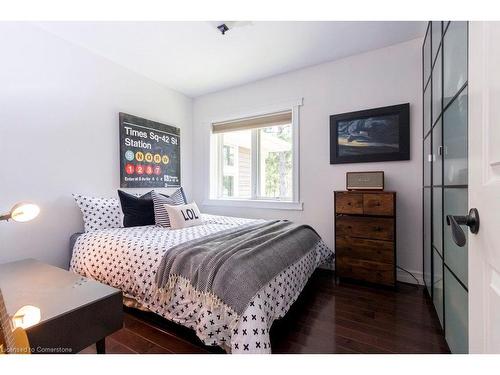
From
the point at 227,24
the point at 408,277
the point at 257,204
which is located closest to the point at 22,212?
the point at 227,24

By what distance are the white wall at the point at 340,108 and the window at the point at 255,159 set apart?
0.63 feet

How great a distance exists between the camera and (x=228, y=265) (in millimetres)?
1390

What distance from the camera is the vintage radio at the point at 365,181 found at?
7.79 feet

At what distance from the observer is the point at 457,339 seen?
125cm

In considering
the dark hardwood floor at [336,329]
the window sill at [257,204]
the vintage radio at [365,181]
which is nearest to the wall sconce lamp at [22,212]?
the dark hardwood floor at [336,329]

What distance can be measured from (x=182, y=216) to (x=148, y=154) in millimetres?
1200

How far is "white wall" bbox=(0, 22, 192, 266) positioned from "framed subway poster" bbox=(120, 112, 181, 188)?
103 millimetres

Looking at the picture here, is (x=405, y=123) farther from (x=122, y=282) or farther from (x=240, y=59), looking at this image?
(x=122, y=282)

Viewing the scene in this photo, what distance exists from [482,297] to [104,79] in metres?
3.39

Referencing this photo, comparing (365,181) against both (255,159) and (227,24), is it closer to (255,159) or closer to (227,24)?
(255,159)

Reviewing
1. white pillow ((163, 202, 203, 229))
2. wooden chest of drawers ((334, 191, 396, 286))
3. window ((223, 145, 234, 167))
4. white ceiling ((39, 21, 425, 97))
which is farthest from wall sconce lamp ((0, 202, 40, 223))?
window ((223, 145, 234, 167))

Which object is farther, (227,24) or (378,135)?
(378,135)

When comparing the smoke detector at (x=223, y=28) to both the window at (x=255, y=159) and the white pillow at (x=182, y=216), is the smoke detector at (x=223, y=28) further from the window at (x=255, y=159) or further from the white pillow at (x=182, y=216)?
the white pillow at (x=182, y=216)
